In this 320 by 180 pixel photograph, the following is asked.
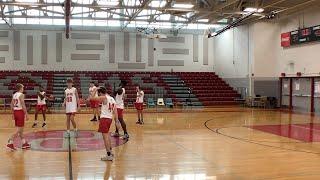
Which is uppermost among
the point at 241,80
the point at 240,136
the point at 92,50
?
the point at 92,50

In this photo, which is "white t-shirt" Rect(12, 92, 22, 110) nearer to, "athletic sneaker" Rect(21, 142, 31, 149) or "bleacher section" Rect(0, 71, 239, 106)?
"athletic sneaker" Rect(21, 142, 31, 149)

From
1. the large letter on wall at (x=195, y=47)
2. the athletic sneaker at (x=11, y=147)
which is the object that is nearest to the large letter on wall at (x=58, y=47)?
the large letter on wall at (x=195, y=47)

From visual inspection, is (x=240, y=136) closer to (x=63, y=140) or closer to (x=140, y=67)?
(x=63, y=140)

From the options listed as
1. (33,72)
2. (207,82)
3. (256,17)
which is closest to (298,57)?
(256,17)

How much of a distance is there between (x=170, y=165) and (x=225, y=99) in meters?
19.3

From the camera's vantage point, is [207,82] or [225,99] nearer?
[225,99]

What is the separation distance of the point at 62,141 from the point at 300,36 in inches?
640

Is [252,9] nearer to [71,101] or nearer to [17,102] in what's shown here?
[71,101]

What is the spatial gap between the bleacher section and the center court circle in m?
12.5

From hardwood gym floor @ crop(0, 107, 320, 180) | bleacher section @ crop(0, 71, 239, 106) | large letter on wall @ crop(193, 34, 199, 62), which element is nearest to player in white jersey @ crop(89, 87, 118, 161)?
hardwood gym floor @ crop(0, 107, 320, 180)

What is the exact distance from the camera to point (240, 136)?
11.7 metres

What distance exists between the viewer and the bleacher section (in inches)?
993

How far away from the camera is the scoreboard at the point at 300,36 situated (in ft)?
67.1

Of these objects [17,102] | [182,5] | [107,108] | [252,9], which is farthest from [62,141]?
[252,9]
